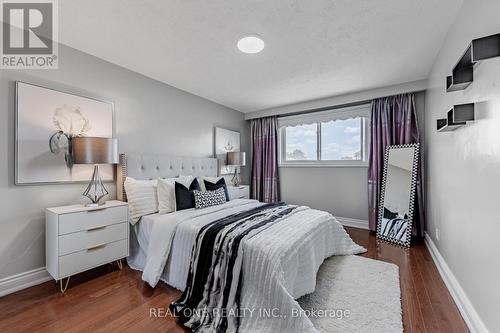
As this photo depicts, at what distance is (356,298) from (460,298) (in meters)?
0.78

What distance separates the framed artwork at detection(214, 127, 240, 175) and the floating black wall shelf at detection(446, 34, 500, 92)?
3.35 meters

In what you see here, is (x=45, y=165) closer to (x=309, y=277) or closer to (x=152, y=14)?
(x=152, y=14)

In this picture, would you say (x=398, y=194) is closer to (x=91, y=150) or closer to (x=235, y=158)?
(x=235, y=158)

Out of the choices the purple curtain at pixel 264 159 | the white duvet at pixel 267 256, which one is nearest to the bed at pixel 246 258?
the white duvet at pixel 267 256

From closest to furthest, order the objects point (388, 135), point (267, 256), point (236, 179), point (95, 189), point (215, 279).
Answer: point (267, 256) < point (215, 279) < point (95, 189) < point (388, 135) < point (236, 179)

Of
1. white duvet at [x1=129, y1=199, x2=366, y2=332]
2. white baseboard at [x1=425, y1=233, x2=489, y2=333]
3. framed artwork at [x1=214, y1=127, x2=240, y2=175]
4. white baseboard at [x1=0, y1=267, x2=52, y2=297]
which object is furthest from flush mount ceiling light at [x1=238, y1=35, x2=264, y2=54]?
white baseboard at [x1=0, y1=267, x2=52, y2=297]

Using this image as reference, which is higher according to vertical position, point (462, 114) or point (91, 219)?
point (462, 114)

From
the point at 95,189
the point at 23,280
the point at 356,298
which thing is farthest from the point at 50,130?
the point at 356,298

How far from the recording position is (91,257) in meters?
2.09

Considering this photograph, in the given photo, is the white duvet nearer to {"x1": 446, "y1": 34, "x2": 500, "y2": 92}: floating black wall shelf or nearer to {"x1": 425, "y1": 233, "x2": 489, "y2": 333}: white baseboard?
{"x1": 425, "y1": 233, "x2": 489, "y2": 333}: white baseboard

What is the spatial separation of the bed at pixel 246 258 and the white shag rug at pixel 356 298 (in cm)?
17

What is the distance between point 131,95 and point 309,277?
298 cm

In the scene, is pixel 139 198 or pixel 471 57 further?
pixel 139 198

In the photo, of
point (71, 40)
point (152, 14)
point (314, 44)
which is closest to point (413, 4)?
point (314, 44)
